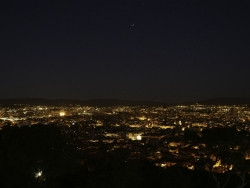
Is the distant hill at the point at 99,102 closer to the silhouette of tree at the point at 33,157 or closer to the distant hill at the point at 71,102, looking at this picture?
the distant hill at the point at 71,102

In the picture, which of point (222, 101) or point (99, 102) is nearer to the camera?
point (222, 101)

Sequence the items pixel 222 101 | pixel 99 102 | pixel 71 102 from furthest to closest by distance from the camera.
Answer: pixel 99 102, pixel 71 102, pixel 222 101

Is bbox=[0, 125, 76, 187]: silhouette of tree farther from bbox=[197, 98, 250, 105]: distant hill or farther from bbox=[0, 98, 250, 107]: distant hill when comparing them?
bbox=[197, 98, 250, 105]: distant hill

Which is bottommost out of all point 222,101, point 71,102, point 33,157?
point 33,157

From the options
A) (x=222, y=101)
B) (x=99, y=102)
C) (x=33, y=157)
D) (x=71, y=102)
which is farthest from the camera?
(x=99, y=102)

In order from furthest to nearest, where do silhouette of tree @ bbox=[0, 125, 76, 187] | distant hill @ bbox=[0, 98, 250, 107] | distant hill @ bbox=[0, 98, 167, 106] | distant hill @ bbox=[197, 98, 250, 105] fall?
1. distant hill @ bbox=[197, 98, 250, 105]
2. distant hill @ bbox=[0, 98, 167, 106]
3. distant hill @ bbox=[0, 98, 250, 107]
4. silhouette of tree @ bbox=[0, 125, 76, 187]

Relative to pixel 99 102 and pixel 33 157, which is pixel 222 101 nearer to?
pixel 99 102

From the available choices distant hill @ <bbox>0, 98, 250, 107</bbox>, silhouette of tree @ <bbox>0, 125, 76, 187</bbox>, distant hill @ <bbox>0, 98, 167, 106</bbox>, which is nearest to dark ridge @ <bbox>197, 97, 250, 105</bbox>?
distant hill @ <bbox>0, 98, 250, 107</bbox>

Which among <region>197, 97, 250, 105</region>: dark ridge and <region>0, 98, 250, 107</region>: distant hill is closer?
<region>0, 98, 250, 107</region>: distant hill

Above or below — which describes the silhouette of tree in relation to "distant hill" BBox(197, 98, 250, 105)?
below

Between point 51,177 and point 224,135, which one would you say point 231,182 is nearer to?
point 224,135

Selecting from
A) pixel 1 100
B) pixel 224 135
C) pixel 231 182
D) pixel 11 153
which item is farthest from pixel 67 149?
pixel 1 100

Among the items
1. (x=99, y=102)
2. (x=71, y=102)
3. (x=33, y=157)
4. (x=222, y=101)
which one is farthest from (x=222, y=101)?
(x=33, y=157)

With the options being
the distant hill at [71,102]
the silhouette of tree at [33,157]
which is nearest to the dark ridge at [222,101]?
the distant hill at [71,102]
